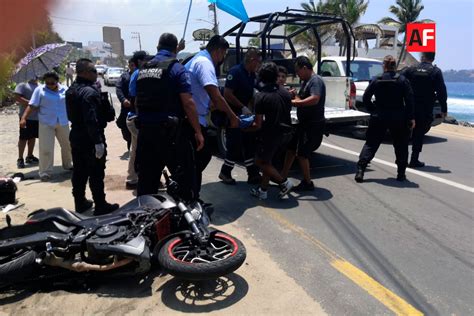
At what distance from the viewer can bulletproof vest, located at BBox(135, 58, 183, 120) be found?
3.77 meters

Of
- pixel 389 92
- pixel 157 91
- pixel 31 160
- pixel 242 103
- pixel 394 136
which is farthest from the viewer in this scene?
pixel 31 160

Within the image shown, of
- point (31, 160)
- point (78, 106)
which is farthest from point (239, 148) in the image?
point (31, 160)

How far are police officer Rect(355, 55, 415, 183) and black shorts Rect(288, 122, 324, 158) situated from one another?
105 cm

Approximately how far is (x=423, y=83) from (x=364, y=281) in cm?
475

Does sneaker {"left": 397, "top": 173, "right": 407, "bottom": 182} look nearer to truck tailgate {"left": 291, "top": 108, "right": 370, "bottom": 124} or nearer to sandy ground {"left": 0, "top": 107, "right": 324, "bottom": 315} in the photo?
truck tailgate {"left": 291, "top": 108, "right": 370, "bottom": 124}

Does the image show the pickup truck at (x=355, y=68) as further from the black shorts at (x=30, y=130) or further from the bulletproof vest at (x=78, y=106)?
the bulletproof vest at (x=78, y=106)

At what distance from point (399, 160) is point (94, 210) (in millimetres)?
4424

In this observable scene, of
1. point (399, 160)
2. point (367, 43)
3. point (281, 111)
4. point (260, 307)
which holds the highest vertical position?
point (367, 43)


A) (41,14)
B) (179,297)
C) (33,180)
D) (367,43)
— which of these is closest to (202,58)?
(179,297)

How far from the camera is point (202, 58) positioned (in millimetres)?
4496

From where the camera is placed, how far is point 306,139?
558cm

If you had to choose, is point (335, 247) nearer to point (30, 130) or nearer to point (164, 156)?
point (164, 156)

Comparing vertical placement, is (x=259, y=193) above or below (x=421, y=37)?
below

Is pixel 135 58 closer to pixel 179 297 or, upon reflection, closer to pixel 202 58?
pixel 202 58
